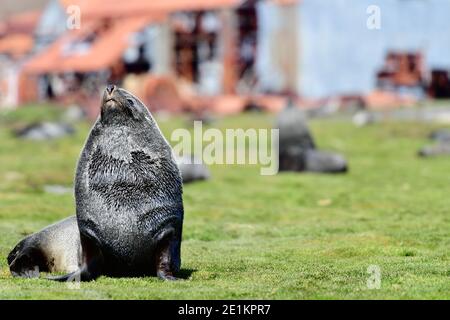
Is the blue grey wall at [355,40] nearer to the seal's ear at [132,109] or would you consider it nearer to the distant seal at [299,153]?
the distant seal at [299,153]

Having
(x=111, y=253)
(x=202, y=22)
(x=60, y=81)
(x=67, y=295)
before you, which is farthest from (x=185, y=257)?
(x=60, y=81)

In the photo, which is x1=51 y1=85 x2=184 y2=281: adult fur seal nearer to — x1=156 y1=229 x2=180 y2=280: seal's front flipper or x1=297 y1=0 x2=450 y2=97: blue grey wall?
x1=156 y1=229 x2=180 y2=280: seal's front flipper

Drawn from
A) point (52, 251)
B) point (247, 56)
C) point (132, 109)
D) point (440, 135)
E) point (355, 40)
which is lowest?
point (440, 135)

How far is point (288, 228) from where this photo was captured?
15250 mm

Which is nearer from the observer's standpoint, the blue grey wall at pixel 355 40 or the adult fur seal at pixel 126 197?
the adult fur seal at pixel 126 197

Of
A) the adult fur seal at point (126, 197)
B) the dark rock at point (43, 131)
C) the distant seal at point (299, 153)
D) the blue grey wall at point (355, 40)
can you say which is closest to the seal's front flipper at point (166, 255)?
the adult fur seal at point (126, 197)

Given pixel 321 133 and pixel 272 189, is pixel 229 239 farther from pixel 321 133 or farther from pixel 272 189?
pixel 321 133

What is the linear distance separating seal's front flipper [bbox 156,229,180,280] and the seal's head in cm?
111

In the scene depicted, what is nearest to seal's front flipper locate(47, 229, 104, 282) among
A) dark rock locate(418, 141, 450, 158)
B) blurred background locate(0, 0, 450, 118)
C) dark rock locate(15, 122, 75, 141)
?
dark rock locate(418, 141, 450, 158)

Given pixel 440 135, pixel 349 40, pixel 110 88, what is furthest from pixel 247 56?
pixel 110 88

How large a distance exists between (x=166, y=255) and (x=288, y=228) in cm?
526

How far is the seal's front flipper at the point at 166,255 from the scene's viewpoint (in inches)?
399

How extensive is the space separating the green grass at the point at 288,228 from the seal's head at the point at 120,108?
1.46m

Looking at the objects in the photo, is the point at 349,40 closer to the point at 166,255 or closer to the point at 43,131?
the point at 43,131
